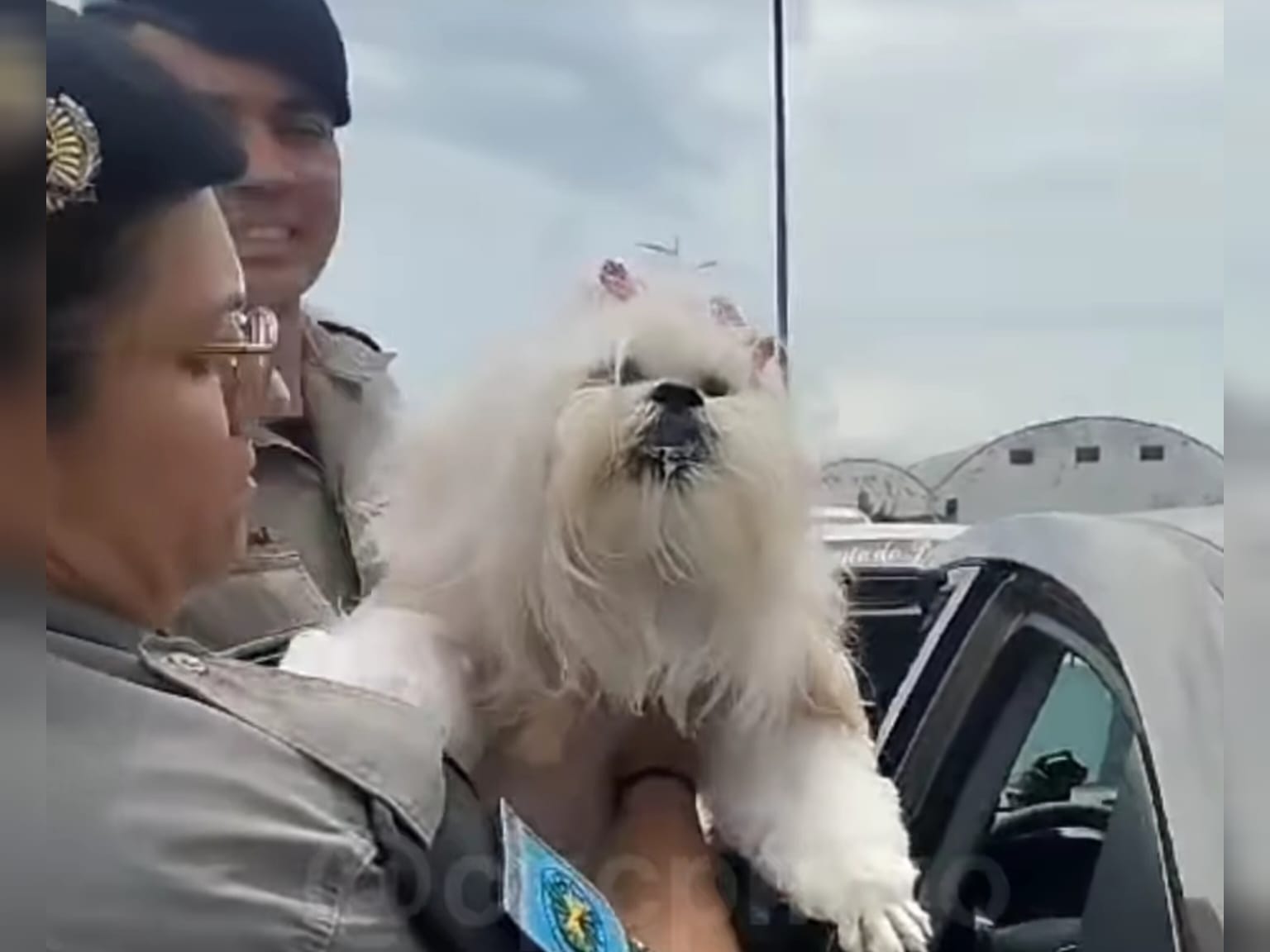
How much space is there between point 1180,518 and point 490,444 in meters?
0.51

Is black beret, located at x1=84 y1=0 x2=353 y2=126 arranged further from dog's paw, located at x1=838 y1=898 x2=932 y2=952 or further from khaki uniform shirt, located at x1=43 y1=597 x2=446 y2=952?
dog's paw, located at x1=838 y1=898 x2=932 y2=952

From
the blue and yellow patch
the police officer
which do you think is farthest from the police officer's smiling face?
the blue and yellow patch

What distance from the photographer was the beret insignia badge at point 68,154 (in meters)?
0.84

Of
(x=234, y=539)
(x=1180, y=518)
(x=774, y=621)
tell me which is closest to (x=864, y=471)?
(x=774, y=621)

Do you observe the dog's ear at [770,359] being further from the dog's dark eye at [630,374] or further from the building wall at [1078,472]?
the building wall at [1078,472]

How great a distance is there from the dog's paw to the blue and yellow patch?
23 cm

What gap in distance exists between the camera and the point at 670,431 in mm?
1468

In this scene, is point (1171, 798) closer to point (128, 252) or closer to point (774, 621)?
point (774, 621)

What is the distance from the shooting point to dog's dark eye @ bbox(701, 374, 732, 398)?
146cm

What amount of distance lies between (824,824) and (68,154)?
2.62ft

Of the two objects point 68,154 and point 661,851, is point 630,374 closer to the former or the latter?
point 661,851

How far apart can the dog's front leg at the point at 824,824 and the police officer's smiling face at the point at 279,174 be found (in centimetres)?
50

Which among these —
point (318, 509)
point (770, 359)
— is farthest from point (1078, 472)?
point (318, 509)

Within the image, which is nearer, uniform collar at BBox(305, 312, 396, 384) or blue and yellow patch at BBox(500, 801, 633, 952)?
blue and yellow patch at BBox(500, 801, 633, 952)
